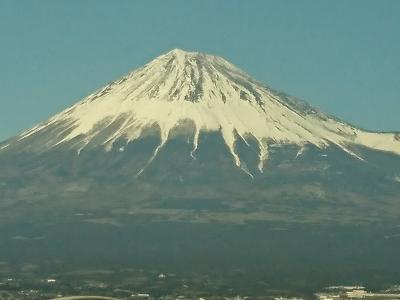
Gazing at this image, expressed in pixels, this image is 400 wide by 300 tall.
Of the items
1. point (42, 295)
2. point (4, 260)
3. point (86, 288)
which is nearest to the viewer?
point (42, 295)

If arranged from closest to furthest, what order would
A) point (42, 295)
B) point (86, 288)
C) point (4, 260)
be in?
point (42, 295) < point (86, 288) < point (4, 260)

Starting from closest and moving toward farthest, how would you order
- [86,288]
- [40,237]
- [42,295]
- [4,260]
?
1. [42,295]
2. [86,288]
3. [4,260]
4. [40,237]

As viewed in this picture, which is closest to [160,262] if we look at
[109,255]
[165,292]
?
[109,255]

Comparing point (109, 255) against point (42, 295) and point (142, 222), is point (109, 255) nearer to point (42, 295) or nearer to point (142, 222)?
point (142, 222)

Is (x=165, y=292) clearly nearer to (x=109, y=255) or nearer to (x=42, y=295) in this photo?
(x=42, y=295)

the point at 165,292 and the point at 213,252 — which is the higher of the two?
the point at 213,252

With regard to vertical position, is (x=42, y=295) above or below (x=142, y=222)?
below

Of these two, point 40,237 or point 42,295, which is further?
point 40,237

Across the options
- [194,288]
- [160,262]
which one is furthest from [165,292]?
[160,262]

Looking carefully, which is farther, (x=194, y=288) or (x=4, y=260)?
(x=4, y=260)
